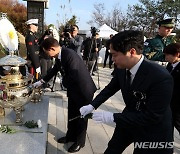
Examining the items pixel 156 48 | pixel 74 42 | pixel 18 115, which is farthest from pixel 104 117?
pixel 74 42

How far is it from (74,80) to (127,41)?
1.42 meters

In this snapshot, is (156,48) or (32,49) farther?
(32,49)

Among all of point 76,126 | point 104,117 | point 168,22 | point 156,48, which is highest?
point 168,22

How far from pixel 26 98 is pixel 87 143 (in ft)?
3.61

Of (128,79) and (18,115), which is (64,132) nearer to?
(18,115)

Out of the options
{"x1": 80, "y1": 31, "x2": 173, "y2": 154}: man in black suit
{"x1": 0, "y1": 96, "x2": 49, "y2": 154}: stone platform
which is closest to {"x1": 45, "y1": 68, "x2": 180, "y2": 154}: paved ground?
{"x1": 0, "y1": 96, "x2": 49, "y2": 154}: stone platform

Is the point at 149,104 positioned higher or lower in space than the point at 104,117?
higher

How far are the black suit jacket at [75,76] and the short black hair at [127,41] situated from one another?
1.29 m

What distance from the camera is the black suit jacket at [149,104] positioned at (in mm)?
1442

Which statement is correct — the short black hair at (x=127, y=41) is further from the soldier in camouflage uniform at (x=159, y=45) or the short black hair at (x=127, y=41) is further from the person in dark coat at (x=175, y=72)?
the soldier in camouflage uniform at (x=159, y=45)

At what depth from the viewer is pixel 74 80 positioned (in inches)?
111

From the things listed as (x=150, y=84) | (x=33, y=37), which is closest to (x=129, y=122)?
(x=150, y=84)

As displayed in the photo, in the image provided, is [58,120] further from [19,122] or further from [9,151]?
[9,151]

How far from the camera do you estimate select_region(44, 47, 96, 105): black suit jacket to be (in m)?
2.73
